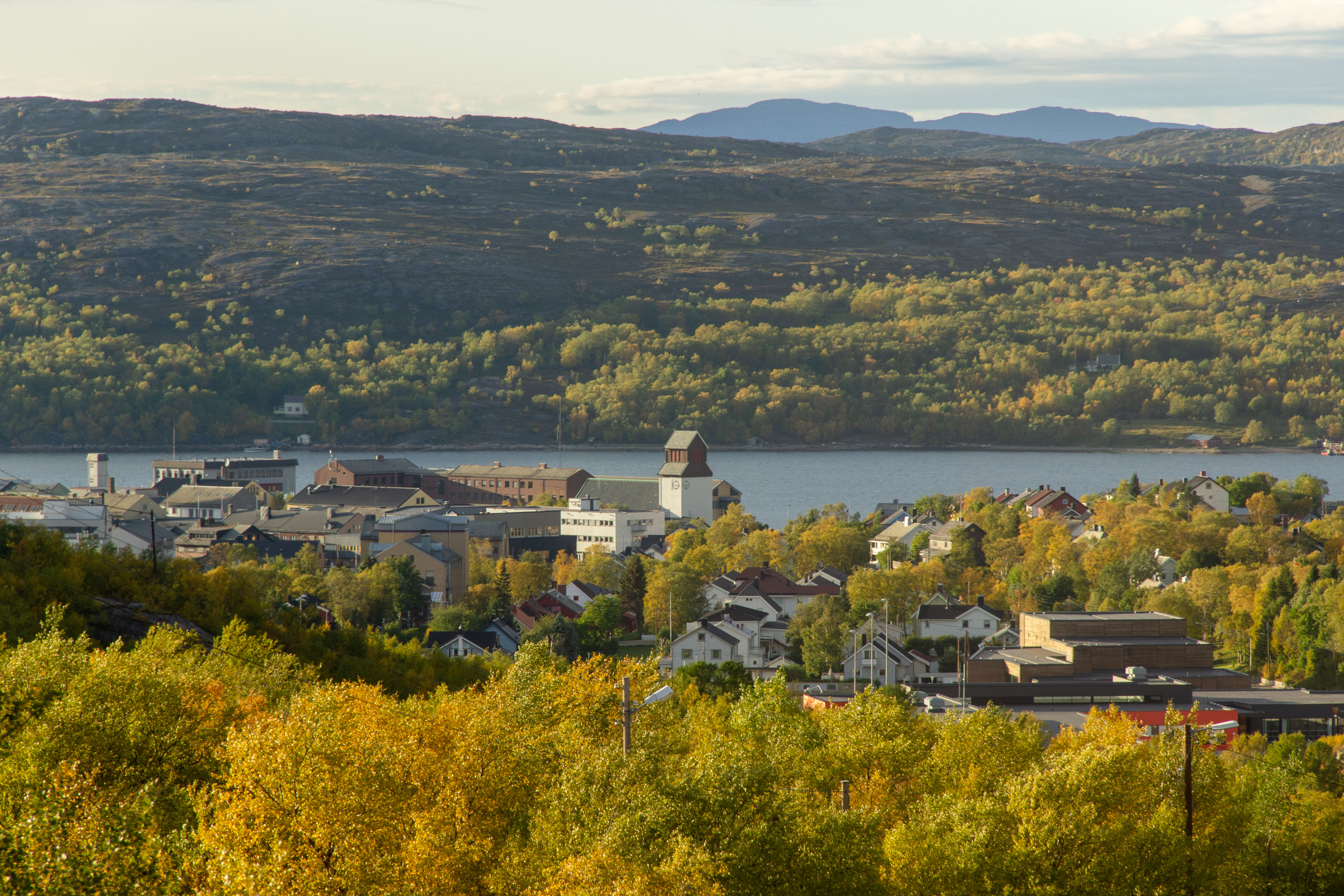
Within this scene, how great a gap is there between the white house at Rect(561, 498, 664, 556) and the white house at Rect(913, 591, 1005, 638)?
28.7m

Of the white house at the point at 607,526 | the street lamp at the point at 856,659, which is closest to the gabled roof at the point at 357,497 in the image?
the white house at the point at 607,526

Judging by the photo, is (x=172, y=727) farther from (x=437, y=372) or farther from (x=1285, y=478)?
(x=437, y=372)

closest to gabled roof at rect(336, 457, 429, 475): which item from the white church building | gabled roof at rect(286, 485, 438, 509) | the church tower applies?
gabled roof at rect(286, 485, 438, 509)

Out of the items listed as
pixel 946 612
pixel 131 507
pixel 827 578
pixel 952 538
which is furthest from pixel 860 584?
pixel 131 507

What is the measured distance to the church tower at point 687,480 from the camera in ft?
286

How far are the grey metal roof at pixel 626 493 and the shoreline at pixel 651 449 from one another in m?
65.5

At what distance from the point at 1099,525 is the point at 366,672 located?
43.9 meters

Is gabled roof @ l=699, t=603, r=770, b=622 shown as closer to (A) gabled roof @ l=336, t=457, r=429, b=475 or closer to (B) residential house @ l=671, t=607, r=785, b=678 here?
(B) residential house @ l=671, t=607, r=785, b=678

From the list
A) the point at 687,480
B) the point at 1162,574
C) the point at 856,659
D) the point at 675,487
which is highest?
the point at 856,659

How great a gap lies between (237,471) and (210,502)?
70.6ft

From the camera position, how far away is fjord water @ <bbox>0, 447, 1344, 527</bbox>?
109000 mm

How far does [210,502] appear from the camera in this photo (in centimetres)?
7719

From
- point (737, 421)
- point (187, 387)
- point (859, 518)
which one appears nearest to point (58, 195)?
point (187, 387)

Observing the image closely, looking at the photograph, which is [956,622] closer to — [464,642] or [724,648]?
[724,648]
